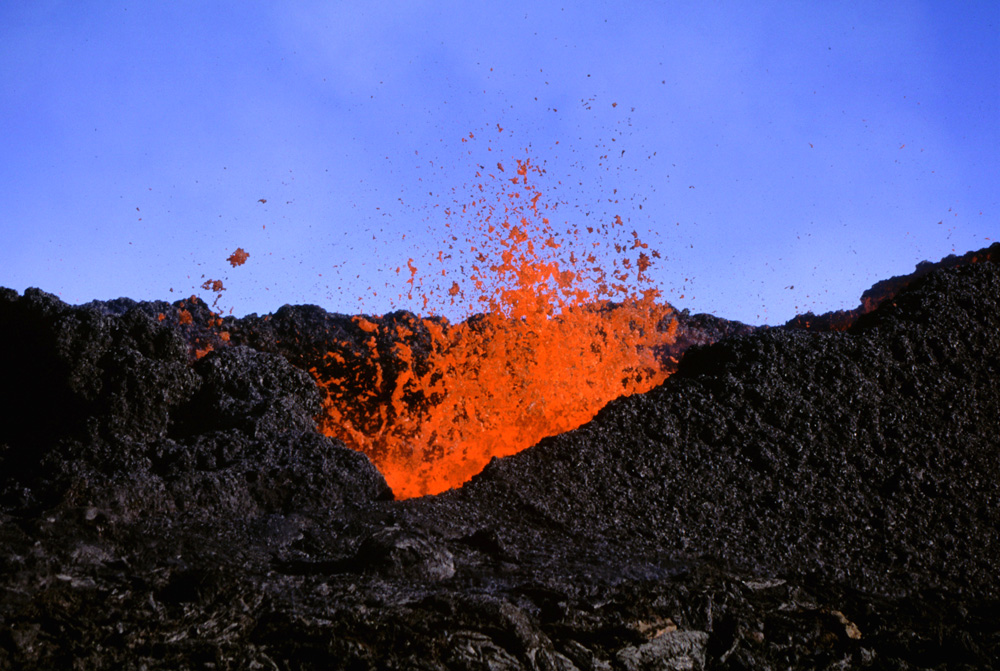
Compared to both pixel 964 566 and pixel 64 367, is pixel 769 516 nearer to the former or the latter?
pixel 964 566

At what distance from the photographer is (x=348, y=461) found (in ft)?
19.0

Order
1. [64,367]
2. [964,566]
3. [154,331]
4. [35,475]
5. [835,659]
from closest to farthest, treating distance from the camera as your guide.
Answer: [835,659] → [35,475] → [964,566] → [64,367] → [154,331]

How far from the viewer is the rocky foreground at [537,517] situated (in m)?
3.76

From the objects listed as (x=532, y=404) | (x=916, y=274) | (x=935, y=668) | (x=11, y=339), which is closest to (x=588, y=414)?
(x=532, y=404)

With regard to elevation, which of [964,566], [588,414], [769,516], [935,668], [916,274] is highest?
[916,274]

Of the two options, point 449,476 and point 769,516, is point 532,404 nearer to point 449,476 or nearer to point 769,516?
point 449,476

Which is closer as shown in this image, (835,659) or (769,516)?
(835,659)

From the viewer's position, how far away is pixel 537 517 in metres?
5.56

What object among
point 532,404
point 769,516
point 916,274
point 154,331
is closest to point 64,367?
point 154,331

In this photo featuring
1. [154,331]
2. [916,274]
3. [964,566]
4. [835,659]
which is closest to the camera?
[835,659]

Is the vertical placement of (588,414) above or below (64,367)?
below

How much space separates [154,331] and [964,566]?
266 inches

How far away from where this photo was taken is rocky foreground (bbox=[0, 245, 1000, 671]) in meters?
3.76

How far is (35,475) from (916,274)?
13947 millimetres
